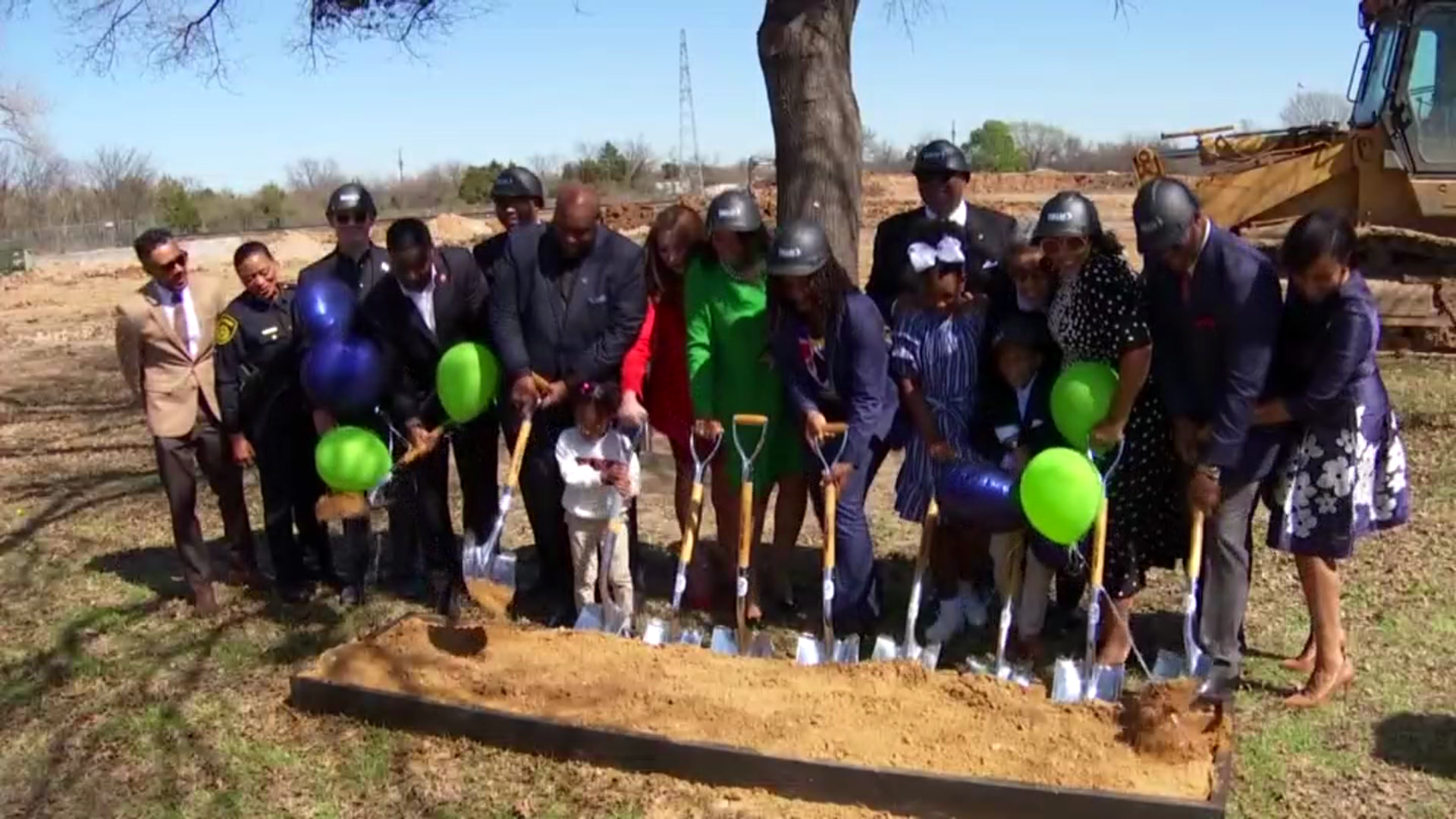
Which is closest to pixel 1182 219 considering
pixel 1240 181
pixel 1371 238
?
pixel 1371 238

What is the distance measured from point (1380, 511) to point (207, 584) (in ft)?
16.8

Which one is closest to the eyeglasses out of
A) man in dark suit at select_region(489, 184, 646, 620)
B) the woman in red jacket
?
man in dark suit at select_region(489, 184, 646, 620)

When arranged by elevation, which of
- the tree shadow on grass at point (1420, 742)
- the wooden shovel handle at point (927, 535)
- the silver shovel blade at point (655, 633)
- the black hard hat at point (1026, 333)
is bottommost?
the tree shadow on grass at point (1420, 742)

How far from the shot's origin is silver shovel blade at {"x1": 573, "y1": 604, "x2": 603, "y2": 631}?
228 inches

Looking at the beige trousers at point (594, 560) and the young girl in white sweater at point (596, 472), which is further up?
the young girl in white sweater at point (596, 472)

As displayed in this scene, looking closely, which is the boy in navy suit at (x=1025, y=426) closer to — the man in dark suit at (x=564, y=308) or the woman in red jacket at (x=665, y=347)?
the woman in red jacket at (x=665, y=347)

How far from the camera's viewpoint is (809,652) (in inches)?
210

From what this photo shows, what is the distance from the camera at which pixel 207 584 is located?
263 inches

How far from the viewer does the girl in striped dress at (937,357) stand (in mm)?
5348

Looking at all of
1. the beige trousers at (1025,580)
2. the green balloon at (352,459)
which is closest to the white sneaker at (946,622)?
the beige trousers at (1025,580)

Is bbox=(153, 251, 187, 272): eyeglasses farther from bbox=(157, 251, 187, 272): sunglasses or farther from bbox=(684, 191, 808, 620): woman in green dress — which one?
bbox=(684, 191, 808, 620): woman in green dress

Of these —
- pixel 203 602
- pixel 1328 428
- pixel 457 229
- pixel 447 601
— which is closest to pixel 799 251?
pixel 1328 428

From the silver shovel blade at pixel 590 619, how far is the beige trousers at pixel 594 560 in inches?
3.9

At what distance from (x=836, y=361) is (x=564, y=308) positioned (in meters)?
1.17
